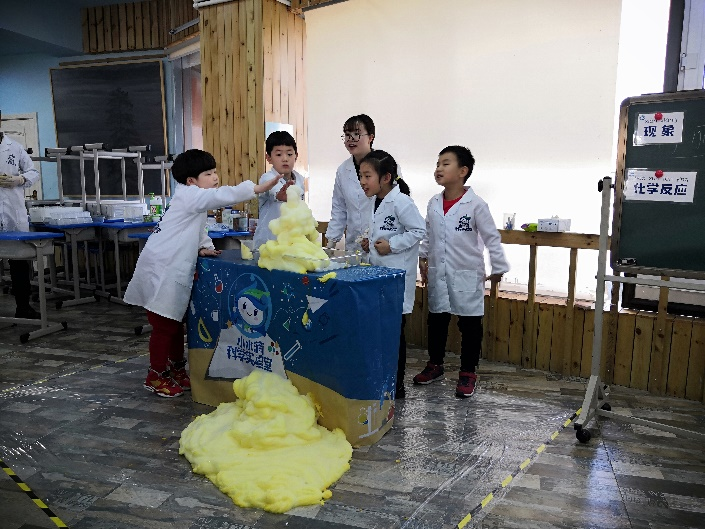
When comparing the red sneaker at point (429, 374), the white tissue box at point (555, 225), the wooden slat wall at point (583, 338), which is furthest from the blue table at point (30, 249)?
the white tissue box at point (555, 225)

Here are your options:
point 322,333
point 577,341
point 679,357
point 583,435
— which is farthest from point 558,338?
point 322,333

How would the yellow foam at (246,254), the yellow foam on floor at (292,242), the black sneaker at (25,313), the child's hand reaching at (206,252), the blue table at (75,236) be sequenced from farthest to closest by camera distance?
the blue table at (75,236), the black sneaker at (25,313), the child's hand reaching at (206,252), the yellow foam at (246,254), the yellow foam on floor at (292,242)

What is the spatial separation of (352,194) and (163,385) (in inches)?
60.4

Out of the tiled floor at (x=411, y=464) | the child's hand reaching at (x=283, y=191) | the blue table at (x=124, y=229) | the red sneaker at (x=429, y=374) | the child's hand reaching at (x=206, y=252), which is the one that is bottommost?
the tiled floor at (x=411, y=464)

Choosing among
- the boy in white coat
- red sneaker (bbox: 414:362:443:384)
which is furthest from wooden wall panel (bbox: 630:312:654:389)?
red sneaker (bbox: 414:362:443:384)

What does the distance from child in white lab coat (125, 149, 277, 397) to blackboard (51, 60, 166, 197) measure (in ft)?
14.3

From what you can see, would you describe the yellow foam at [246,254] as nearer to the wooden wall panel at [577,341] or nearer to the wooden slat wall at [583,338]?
the wooden slat wall at [583,338]

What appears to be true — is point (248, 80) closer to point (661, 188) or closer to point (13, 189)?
point (13, 189)

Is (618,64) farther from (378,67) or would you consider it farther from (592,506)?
(592,506)

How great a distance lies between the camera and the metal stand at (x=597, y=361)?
231 cm

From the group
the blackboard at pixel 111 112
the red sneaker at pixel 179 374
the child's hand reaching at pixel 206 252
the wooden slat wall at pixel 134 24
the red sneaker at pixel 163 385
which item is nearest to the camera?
the child's hand reaching at pixel 206 252

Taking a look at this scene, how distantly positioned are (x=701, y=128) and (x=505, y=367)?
1822 millimetres

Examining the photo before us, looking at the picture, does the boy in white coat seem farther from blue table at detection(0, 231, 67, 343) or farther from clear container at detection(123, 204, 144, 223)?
clear container at detection(123, 204, 144, 223)

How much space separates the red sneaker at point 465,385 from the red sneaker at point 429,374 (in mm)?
195
